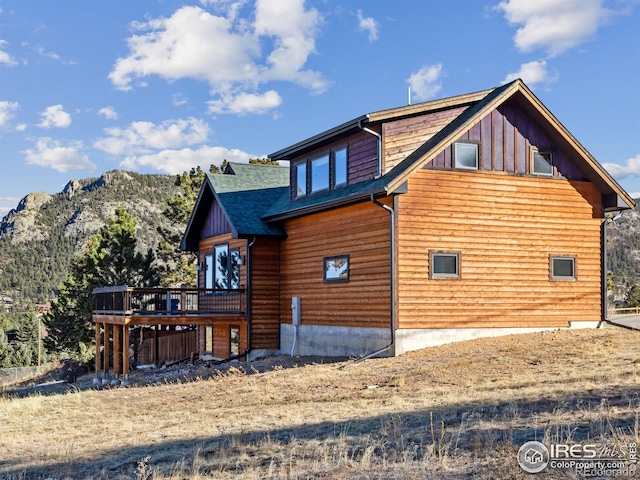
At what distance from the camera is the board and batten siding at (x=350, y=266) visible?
65.7 ft

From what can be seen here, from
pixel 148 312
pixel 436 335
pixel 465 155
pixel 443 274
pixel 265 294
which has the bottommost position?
pixel 436 335

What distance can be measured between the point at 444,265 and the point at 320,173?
221 inches

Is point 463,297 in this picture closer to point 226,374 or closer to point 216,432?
point 226,374

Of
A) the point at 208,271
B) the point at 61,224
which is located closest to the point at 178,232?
the point at 208,271

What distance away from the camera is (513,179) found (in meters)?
21.1

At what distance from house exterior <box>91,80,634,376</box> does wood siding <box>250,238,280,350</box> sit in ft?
5.27

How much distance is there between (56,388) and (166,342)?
4.89 m

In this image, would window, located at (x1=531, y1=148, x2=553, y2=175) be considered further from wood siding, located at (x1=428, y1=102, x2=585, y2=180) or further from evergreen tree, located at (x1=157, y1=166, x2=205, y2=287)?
evergreen tree, located at (x1=157, y1=166, x2=205, y2=287)

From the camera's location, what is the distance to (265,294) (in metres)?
25.6

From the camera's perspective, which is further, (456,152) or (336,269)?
(336,269)

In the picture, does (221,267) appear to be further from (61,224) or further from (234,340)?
(61,224)

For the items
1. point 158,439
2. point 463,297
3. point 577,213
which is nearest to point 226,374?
point 463,297

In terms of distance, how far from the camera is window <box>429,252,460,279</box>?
65.4ft

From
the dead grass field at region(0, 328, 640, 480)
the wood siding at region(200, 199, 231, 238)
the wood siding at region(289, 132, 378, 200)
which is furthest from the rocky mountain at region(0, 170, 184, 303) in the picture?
the dead grass field at region(0, 328, 640, 480)
